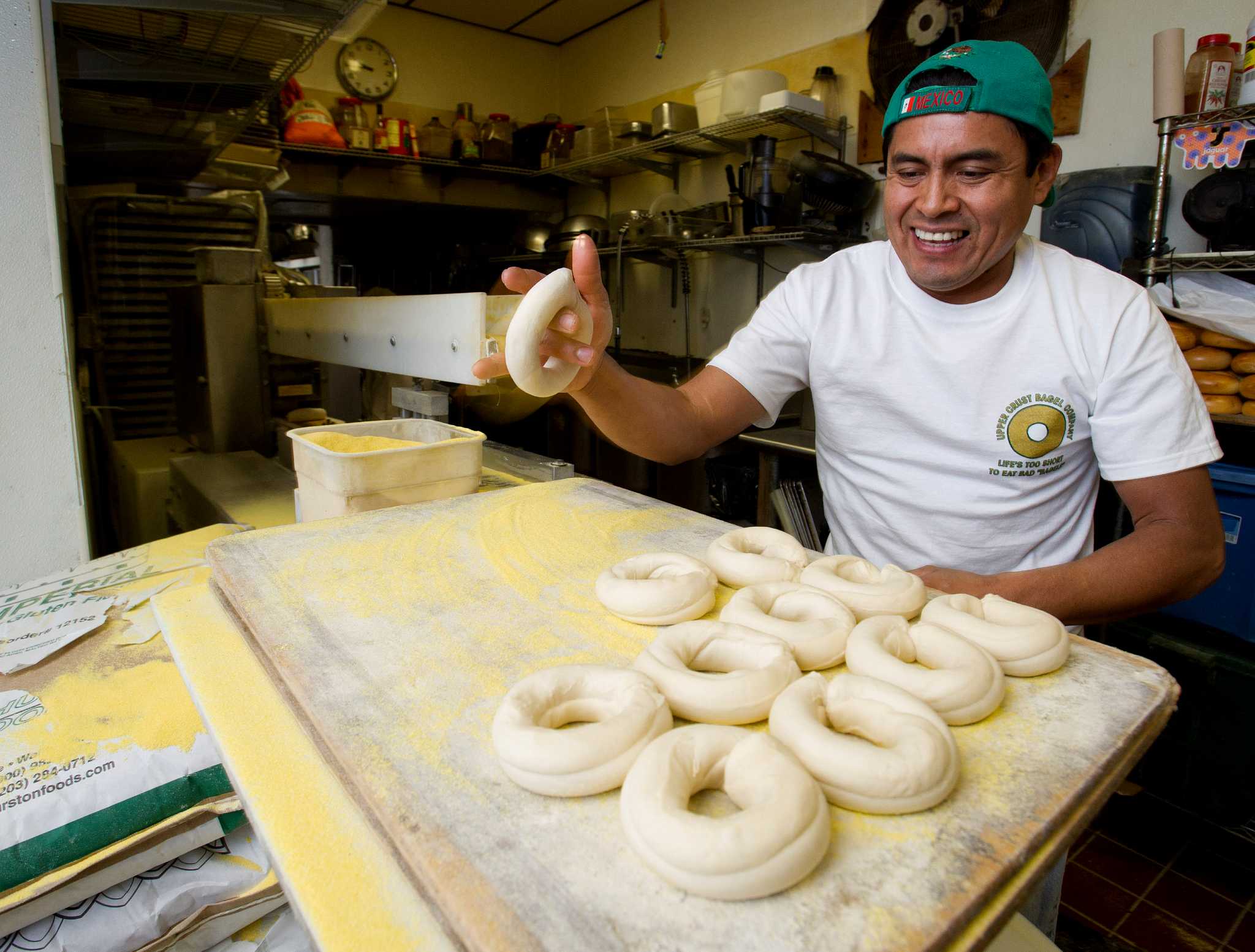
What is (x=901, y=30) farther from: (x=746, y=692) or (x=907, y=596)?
(x=746, y=692)

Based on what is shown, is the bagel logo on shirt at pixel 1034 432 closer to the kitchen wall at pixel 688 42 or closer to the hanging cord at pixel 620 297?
the kitchen wall at pixel 688 42

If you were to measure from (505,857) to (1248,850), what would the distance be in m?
2.63

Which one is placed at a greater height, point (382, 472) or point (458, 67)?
point (458, 67)

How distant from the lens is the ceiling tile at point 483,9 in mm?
5000

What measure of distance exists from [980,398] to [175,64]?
2.06 metres

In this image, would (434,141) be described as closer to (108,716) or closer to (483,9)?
(483,9)

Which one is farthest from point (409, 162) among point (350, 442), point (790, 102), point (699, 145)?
point (350, 442)

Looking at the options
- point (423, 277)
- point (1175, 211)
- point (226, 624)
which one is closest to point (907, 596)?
point (226, 624)

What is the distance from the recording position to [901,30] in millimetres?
3346

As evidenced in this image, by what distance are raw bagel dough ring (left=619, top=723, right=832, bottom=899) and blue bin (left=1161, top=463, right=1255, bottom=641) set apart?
2.13 metres

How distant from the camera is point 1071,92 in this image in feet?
9.81

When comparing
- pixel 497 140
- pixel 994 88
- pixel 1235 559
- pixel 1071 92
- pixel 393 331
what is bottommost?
pixel 1235 559

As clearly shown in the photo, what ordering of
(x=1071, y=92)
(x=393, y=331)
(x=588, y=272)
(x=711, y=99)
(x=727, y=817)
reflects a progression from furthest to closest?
1. (x=711, y=99)
2. (x=1071, y=92)
3. (x=393, y=331)
4. (x=588, y=272)
5. (x=727, y=817)

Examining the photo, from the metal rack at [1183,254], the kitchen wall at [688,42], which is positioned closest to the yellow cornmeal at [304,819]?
the metal rack at [1183,254]
